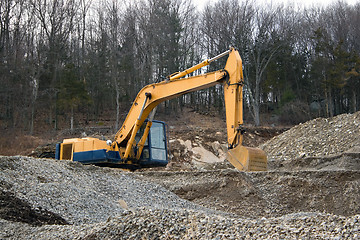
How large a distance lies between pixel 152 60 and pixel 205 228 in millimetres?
25976

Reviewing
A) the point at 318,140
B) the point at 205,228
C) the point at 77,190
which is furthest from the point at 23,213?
the point at 318,140

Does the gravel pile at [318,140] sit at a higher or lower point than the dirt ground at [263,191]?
higher

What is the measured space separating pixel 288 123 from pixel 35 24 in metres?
21.4

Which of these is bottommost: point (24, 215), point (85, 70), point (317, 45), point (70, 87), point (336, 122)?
point (24, 215)

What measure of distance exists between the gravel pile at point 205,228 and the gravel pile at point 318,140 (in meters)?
9.23

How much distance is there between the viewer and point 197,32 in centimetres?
3341

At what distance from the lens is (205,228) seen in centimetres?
409

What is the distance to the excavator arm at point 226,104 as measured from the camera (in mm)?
9359

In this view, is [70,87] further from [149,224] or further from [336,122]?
[149,224]

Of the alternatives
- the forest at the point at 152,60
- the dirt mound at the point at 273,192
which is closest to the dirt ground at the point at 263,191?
the dirt mound at the point at 273,192

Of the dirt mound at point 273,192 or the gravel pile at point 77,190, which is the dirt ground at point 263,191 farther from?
the gravel pile at point 77,190

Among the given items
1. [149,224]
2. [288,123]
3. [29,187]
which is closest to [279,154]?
[29,187]

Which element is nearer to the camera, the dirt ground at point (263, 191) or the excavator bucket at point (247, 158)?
the dirt ground at point (263, 191)

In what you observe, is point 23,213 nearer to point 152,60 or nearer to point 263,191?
point 263,191
